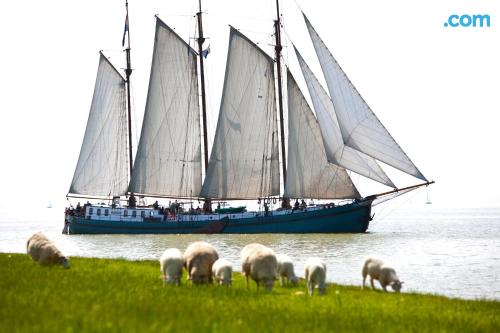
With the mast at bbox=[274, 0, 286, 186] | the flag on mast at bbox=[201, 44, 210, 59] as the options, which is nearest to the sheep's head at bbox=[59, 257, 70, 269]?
the mast at bbox=[274, 0, 286, 186]

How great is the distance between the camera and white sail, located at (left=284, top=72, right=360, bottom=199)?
67.2 m

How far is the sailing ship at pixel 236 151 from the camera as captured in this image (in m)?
64.8

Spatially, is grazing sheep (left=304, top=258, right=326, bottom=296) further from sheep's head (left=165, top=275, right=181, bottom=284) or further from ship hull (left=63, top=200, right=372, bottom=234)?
ship hull (left=63, top=200, right=372, bottom=234)

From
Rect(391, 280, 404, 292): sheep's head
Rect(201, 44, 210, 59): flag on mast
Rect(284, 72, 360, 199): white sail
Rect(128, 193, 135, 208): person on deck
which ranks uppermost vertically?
Rect(201, 44, 210, 59): flag on mast

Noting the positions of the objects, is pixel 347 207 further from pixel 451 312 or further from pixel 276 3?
pixel 451 312

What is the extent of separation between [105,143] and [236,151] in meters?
15.4

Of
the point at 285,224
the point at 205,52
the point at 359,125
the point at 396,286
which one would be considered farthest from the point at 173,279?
the point at 205,52

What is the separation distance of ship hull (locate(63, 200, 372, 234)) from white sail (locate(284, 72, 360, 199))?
253 cm

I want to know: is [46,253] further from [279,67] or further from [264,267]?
[279,67]

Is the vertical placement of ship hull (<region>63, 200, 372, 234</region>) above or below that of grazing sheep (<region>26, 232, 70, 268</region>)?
above

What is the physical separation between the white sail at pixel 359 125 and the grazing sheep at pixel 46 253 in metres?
41.9

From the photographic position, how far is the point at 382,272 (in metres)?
21.3

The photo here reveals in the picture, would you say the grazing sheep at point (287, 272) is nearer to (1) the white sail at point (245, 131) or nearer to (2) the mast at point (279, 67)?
(2) the mast at point (279, 67)

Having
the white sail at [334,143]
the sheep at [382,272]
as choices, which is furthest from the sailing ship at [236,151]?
the sheep at [382,272]
